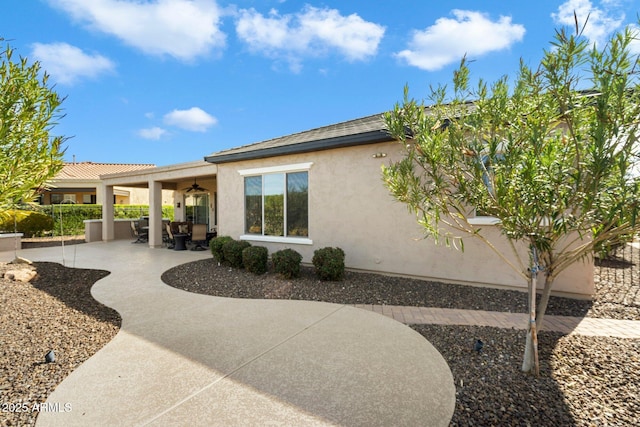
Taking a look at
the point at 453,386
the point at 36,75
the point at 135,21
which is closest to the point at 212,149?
the point at 135,21

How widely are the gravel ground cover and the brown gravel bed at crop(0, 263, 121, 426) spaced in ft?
0.05

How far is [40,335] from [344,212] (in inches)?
259

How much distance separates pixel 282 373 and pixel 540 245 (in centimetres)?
312

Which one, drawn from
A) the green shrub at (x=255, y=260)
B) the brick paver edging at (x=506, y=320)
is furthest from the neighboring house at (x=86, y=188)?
the brick paver edging at (x=506, y=320)

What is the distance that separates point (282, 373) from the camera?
3307 mm

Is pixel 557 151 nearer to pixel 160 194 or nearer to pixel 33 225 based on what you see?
pixel 160 194

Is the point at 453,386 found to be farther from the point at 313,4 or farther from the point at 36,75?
the point at 313,4

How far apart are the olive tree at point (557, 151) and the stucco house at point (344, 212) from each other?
10.4 feet

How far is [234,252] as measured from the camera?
859cm

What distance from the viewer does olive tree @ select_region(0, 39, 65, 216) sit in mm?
3262

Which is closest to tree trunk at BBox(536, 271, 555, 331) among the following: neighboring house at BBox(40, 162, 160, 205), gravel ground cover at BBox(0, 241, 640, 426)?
gravel ground cover at BBox(0, 241, 640, 426)

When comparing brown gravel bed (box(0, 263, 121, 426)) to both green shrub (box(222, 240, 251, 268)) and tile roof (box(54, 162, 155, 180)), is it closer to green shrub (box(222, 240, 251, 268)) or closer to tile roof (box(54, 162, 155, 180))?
green shrub (box(222, 240, 251, 268))

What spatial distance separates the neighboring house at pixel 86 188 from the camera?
2505cm

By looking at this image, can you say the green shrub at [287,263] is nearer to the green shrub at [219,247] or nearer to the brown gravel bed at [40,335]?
the green shrub at [219,247]
